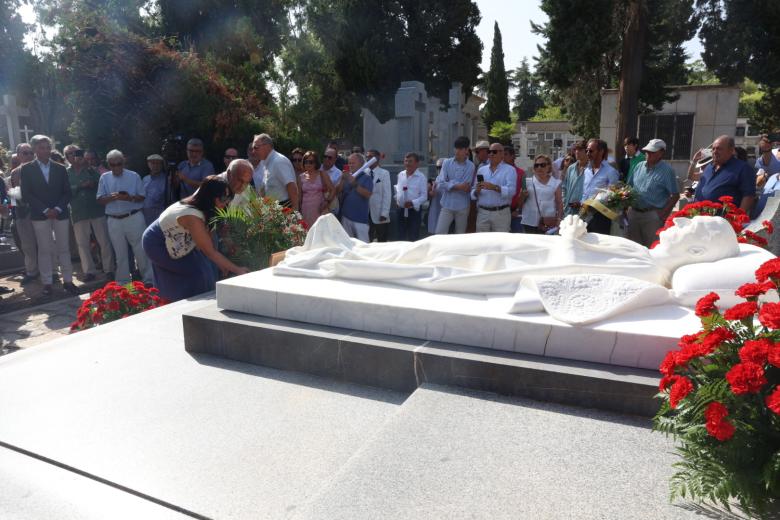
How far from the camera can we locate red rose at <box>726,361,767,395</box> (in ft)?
4.86

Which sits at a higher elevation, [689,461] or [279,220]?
[279,220]

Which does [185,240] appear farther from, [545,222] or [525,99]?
[525,99]

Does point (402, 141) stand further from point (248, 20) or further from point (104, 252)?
point (248, 20)

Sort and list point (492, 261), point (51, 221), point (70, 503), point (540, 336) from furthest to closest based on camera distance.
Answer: point (51, 221), point (492, 261), point (540, 336), point (70, 503)

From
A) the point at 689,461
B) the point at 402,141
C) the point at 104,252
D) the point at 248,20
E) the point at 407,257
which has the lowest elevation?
the point at 104,252

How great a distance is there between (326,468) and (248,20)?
23472mm

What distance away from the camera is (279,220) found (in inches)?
190

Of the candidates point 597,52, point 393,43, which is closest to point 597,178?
point 597,52

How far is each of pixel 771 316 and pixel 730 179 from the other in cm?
428

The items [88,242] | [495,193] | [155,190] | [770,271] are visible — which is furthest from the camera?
[88,242]

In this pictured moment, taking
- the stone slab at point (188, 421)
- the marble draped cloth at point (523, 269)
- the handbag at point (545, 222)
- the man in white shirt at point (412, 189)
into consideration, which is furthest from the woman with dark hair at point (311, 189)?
the stone slab at point (188, 421)

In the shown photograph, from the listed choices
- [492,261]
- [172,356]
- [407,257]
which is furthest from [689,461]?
[172,356]

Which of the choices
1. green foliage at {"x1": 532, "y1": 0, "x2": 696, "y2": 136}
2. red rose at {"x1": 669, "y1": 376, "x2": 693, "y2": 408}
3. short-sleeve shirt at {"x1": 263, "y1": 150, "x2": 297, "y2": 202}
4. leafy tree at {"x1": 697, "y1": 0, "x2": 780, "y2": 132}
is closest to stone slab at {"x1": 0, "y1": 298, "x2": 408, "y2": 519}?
red rose at {"x1": 669, "y1": 376, "x2": 693, "y2": 408}

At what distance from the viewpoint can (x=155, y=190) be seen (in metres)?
7.12
